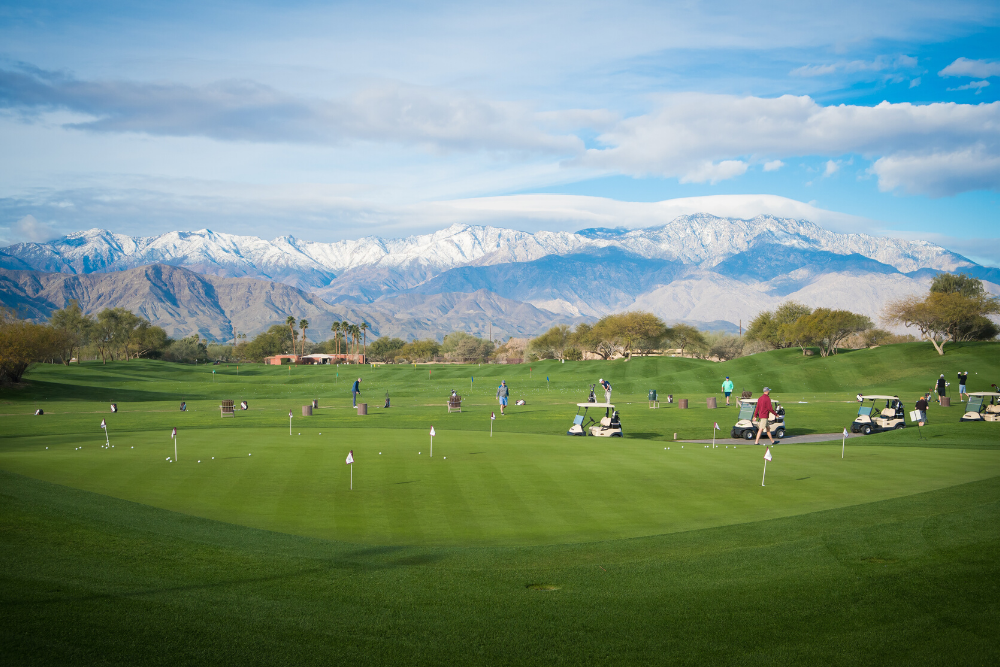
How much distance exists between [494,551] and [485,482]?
727 cm

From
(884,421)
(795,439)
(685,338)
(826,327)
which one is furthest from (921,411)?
(685,338)

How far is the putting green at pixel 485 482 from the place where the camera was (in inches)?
603

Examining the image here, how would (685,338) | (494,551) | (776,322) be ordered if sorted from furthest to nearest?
(685,338) < (776,322) < (494,551)

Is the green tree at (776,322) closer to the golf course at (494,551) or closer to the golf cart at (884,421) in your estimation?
the golf cart at (884,421)

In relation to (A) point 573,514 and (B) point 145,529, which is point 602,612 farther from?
(B) point 145,529

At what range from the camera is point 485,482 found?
19.9 metres

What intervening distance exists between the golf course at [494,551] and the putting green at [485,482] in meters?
0.12

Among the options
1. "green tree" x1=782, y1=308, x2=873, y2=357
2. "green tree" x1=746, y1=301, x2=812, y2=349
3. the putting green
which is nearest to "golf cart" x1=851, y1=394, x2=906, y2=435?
the putting green

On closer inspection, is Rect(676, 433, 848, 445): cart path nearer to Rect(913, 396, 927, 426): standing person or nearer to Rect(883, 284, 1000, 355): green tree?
Rect(913, 396, 927, 426): standing person

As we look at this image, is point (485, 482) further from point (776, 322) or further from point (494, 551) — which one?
point (776, 322)

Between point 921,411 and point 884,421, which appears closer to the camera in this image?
point 884,421

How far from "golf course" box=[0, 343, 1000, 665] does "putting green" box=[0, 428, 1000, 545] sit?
0.12 meters

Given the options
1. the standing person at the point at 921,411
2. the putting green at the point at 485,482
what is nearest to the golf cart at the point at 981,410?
the standing person at the point at 921,411

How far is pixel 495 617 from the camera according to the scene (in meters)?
8.71
